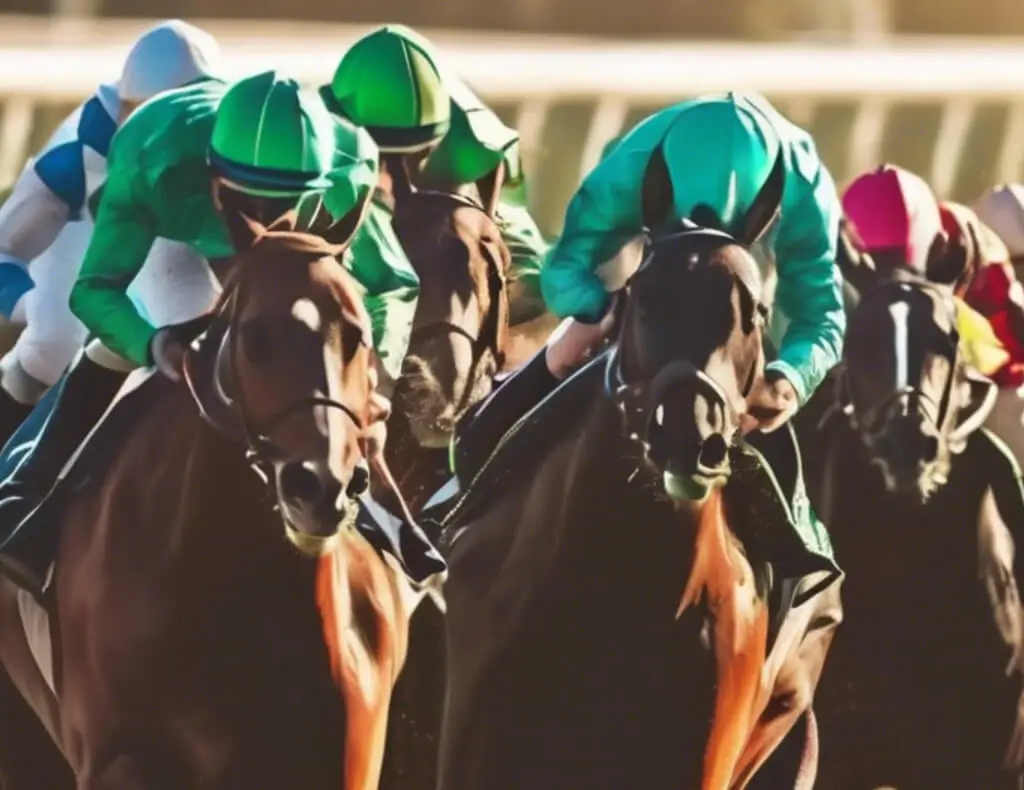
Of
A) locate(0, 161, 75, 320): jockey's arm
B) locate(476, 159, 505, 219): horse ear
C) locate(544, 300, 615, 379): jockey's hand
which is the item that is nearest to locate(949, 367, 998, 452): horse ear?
locate(544, 300, 615, 379): jockey's hand

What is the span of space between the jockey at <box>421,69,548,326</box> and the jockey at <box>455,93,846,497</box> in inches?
2.5

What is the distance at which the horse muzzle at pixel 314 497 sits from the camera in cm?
192

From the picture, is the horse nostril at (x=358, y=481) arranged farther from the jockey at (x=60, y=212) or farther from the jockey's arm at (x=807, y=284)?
the jockey's arm at (x=807, y=284)

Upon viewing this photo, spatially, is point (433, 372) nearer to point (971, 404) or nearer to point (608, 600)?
point (608, 600)

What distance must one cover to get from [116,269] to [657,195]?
0.56 metres

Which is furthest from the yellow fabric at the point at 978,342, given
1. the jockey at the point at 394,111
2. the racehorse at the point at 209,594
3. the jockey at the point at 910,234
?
the racehorse at the point at 209,594

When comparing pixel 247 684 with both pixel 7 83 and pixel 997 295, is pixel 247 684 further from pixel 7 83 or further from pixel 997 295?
pixel 997 295

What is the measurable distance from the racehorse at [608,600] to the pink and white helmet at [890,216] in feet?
1.19

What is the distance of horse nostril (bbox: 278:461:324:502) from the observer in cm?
192

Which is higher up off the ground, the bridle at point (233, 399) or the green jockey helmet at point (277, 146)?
the green jockey helmet at point (277, 146)

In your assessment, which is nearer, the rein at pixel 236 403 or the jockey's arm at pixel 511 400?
the rein at pixel 236 403

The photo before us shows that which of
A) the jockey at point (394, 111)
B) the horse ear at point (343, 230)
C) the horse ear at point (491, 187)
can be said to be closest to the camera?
the horse ear at point (343, 230)

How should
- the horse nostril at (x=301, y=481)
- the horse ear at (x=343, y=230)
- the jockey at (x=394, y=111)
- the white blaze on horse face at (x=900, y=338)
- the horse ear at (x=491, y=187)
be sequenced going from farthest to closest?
1. the white blaze on horse face at (x=900, y=338)
2. the horse ear at (x=491, y=187)
3. the jockey at (x=394, y=111)
4. the horse ear at (x=343, y=230)
5. the horse nostril at (x=301, y=481)

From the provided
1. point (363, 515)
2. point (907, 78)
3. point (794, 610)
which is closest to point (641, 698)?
point (794, 610)
